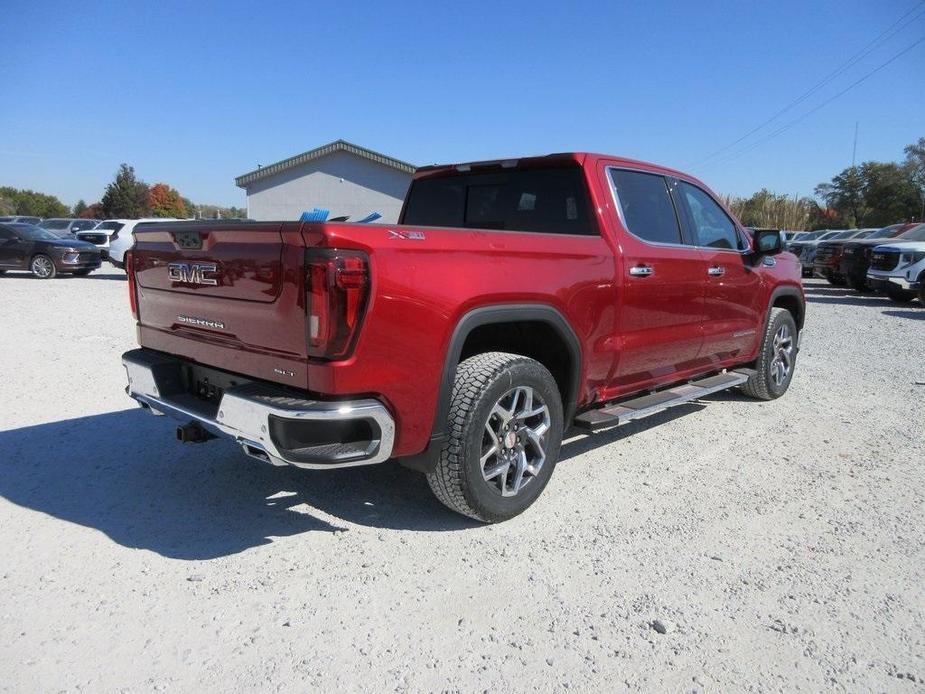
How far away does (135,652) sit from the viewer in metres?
2.39

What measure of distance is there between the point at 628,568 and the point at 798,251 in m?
23.1

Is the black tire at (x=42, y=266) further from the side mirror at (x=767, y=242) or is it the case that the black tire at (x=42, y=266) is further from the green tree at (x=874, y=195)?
the green tree at (x=874, y=195)

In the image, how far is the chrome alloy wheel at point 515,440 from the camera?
3.35 metres

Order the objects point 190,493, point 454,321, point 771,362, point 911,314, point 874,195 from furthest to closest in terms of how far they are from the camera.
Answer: point 874,195
point 911,314
point 771,362
point 190,493
point 454,321

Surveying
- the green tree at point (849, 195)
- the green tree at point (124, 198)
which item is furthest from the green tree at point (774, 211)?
the green tree at point (124, 198)

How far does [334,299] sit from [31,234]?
18712mm

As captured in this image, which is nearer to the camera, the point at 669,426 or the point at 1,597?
the point at 1,597

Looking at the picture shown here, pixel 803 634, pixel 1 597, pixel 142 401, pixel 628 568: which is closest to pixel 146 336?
pixel 142 401

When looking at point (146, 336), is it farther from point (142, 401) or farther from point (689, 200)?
point (689, 200)

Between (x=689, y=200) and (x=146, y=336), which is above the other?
(x=689, y=200)

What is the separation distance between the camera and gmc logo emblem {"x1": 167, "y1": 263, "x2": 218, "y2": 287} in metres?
3.13

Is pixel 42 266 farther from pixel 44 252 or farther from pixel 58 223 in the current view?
pixel 58 223

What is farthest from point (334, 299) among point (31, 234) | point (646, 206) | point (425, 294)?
point (31, 234)

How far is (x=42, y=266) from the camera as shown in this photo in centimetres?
1761
